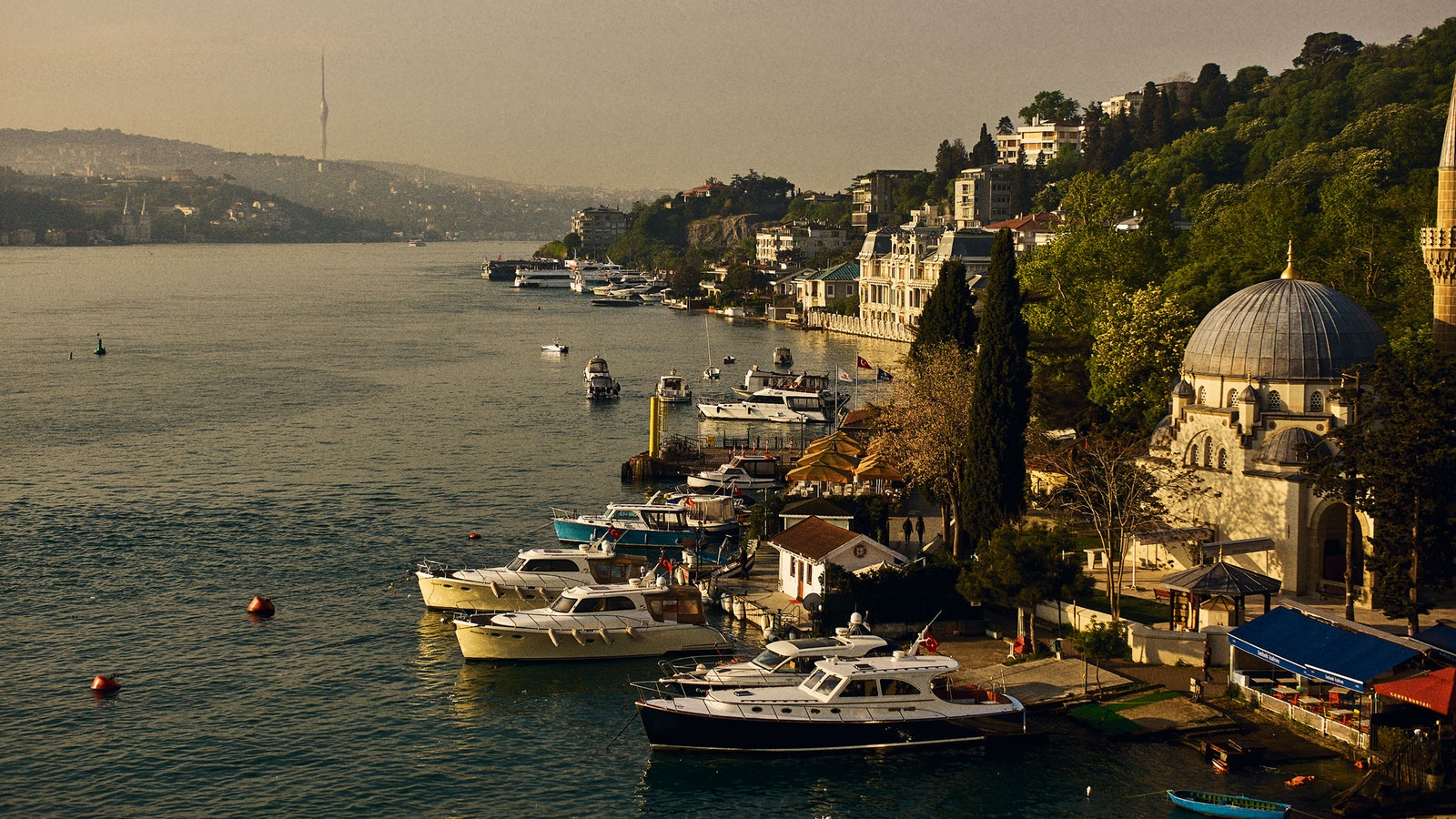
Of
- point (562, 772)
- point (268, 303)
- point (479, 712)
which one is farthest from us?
point (268, 303)

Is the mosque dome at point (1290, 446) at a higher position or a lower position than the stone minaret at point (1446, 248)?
lower

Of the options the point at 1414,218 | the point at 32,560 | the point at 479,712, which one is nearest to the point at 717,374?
the point at 1414,218

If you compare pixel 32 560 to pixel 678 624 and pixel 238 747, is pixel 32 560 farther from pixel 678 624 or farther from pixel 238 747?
pixel 678 624

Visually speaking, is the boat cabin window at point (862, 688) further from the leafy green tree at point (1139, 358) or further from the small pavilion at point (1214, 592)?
the leafy green tree at point (1139, 358)

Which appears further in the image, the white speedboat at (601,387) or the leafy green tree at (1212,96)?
the leafy green tree at (1212,96)

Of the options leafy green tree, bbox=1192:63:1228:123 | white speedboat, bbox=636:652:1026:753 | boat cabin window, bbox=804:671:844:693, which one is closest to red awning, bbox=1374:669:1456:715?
white speedboat, bbox=636:652:1026:753

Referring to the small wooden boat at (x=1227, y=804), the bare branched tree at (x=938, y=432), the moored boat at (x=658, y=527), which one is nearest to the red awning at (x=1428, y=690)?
the small wooden boat at (x=1227, y=804)
